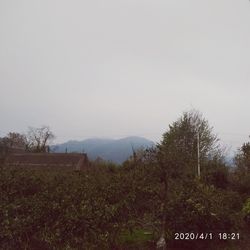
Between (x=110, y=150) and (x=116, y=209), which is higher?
(x=110, y=150)

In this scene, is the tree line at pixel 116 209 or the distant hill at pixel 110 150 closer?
the tree line at pixel 116 209

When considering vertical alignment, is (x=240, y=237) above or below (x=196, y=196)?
below

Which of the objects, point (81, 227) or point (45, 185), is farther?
point (45, 185)

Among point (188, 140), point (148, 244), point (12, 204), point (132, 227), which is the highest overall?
point (188, 140)

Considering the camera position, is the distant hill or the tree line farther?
the distant hill

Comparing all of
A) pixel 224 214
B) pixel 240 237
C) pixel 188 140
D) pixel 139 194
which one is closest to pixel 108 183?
pixel 139 194

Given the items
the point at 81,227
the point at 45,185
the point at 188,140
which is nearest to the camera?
the point at 81,227

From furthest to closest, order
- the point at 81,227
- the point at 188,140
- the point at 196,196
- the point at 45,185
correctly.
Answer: the point at 188,140
the point at 196,196
the point at 45,185
the point at 81,227

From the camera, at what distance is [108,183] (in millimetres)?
8336

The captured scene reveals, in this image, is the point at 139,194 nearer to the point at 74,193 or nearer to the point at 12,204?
the point at 74,193

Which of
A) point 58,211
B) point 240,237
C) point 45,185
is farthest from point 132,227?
point 240,237

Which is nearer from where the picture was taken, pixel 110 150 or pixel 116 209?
pixel 116 209

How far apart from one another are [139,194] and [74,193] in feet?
4.97

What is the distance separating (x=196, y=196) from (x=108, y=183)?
91.5 inches
